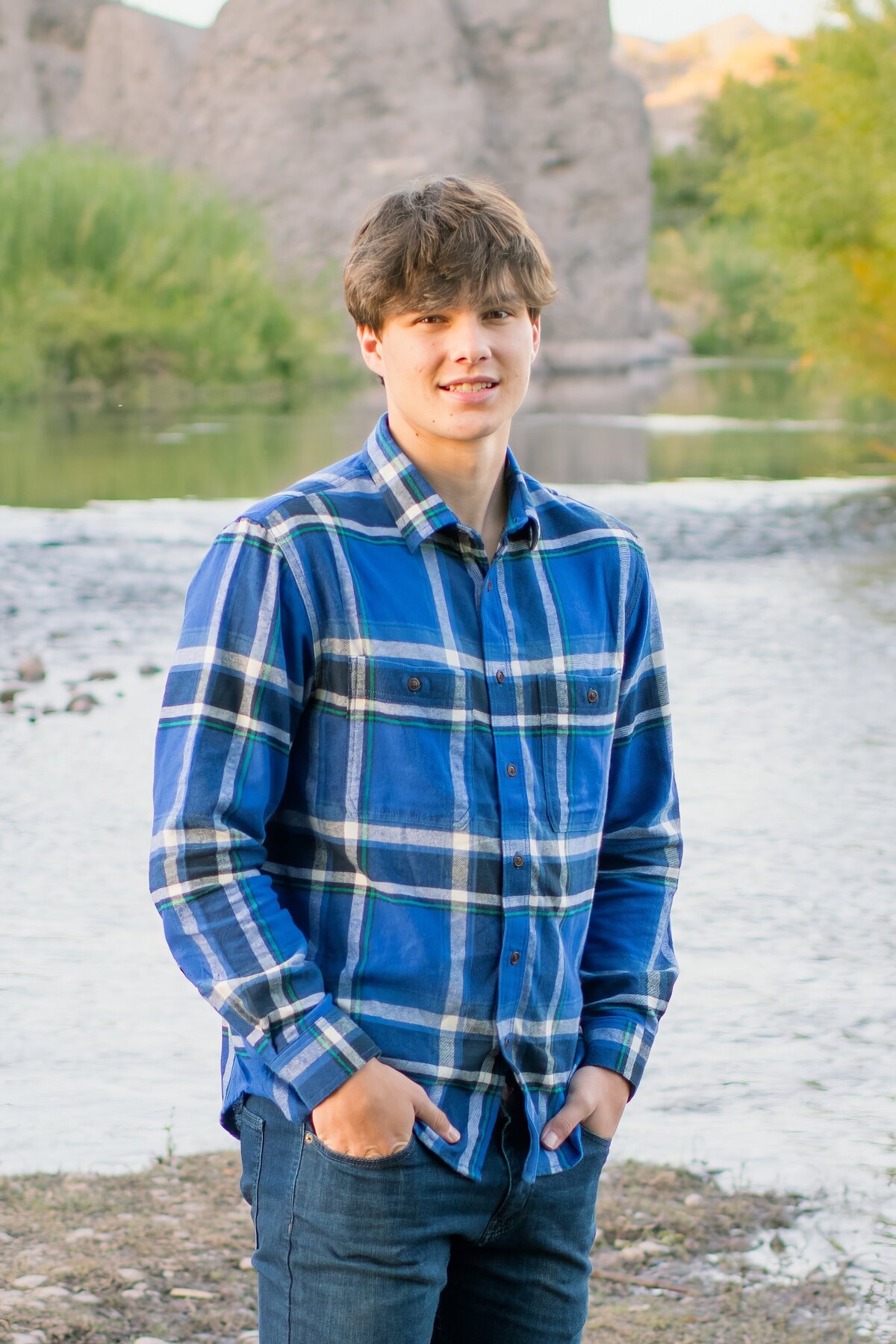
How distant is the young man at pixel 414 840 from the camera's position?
1.70 meters

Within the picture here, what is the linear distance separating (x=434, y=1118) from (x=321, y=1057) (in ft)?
0.44

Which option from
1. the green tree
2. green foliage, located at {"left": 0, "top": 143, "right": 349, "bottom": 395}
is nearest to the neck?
the green tree

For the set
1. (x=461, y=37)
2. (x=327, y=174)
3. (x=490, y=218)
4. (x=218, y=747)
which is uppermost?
(x=461, y=37)

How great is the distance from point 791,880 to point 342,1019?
3527 mm

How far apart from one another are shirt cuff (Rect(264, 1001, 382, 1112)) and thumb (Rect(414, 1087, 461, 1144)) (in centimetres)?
7

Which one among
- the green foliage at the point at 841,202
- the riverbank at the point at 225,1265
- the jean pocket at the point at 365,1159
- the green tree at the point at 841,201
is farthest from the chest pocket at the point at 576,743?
the green tree at the point at 841,201

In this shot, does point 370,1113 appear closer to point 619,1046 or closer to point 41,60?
point 619,1046

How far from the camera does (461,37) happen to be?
115ft

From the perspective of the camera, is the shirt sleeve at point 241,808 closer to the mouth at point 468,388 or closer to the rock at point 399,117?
the mouth at point 468,388

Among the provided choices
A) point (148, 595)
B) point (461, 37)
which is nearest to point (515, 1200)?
point (148, 595)

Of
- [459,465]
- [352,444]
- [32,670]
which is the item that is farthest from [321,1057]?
[352,444]

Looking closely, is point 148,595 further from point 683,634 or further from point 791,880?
point 791,880

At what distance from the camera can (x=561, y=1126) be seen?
181 cm

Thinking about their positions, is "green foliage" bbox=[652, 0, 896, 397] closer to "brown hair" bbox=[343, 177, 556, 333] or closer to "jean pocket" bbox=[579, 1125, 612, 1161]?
"brown hair" bbox=[343, 177, 556, 333]
